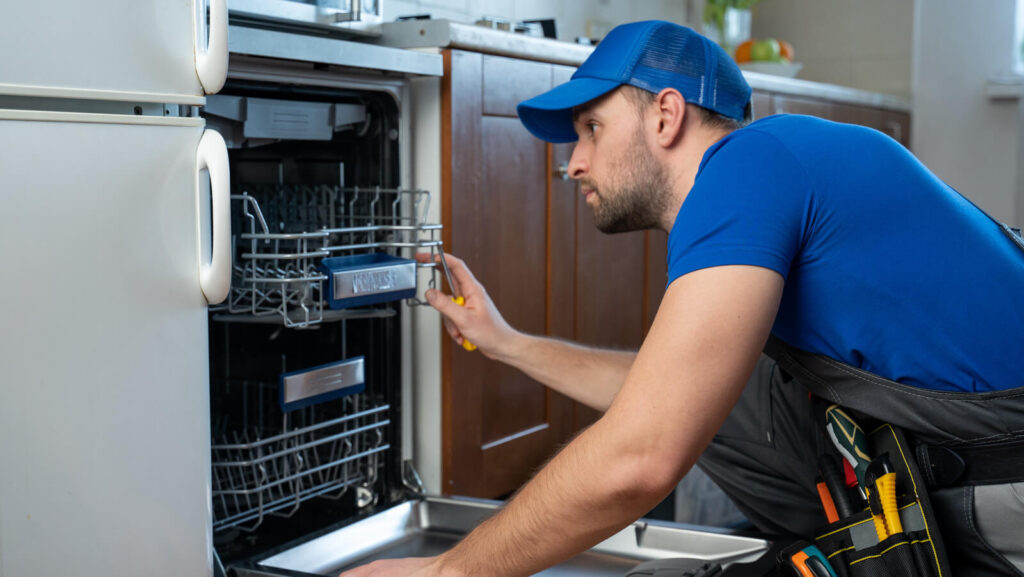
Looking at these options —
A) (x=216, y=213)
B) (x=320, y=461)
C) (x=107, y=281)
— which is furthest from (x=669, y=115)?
(x=320, y=461)

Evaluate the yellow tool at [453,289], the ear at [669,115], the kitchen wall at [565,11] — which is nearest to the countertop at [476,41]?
the yellow tool at [453,289]

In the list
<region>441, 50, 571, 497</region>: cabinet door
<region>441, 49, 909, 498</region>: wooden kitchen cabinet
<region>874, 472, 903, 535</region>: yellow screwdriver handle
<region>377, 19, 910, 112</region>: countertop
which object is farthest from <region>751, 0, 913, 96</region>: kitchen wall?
<region>874, 472, 903, 535</region>: yellow screwdriver handle

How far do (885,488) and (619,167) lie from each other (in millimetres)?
473

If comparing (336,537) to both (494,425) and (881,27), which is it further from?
(881,27)

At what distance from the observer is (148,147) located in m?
0.92

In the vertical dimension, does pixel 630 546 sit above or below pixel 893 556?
below

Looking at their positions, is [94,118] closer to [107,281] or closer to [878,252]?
[107,281]

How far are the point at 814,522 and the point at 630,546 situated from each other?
26cm

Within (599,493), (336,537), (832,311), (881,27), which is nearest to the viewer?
(599,493)

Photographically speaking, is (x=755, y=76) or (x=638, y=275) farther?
(x=755, y=76)

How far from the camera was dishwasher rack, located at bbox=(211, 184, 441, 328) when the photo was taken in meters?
1.25

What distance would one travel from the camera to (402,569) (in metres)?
0.99

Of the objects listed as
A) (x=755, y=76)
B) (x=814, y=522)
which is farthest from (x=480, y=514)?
(x=755, y=76)

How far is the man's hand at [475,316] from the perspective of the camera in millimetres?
1432
